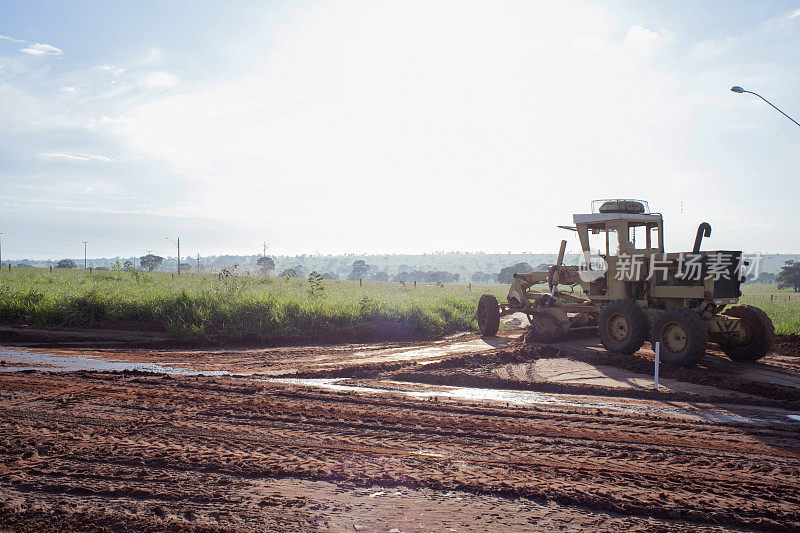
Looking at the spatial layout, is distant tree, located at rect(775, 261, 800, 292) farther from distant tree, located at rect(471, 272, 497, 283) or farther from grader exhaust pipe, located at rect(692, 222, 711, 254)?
grader exhaust pipe, located at rect(692, 222, 711, 254)

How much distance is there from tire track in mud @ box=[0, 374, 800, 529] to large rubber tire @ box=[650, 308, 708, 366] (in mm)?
3244

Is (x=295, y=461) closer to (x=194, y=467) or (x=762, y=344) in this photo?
(x=194, y=467)

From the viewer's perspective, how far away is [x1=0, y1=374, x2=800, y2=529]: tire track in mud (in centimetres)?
425

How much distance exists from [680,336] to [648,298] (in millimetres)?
1668

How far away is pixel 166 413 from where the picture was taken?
6562mm

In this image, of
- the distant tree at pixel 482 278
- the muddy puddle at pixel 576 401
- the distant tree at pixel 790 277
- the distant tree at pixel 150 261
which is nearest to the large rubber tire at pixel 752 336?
the muddy puddle at pixel 576 401

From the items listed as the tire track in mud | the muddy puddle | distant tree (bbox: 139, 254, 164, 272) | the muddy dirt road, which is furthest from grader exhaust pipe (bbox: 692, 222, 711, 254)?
distant tree (bbox: 139, 254, 164, 272)

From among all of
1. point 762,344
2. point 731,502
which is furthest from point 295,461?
point 762,344

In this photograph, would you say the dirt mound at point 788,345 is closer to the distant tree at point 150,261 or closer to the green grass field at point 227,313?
the green grass field at point 227,313

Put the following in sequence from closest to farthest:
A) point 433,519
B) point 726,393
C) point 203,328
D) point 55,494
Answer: point 433,519
point 55,494
point 726,393
point 203,328

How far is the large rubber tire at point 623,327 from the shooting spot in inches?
422

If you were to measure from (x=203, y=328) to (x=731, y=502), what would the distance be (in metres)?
13.5

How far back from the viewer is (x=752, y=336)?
1048 cm

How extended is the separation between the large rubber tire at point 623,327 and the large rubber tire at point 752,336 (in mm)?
1802
